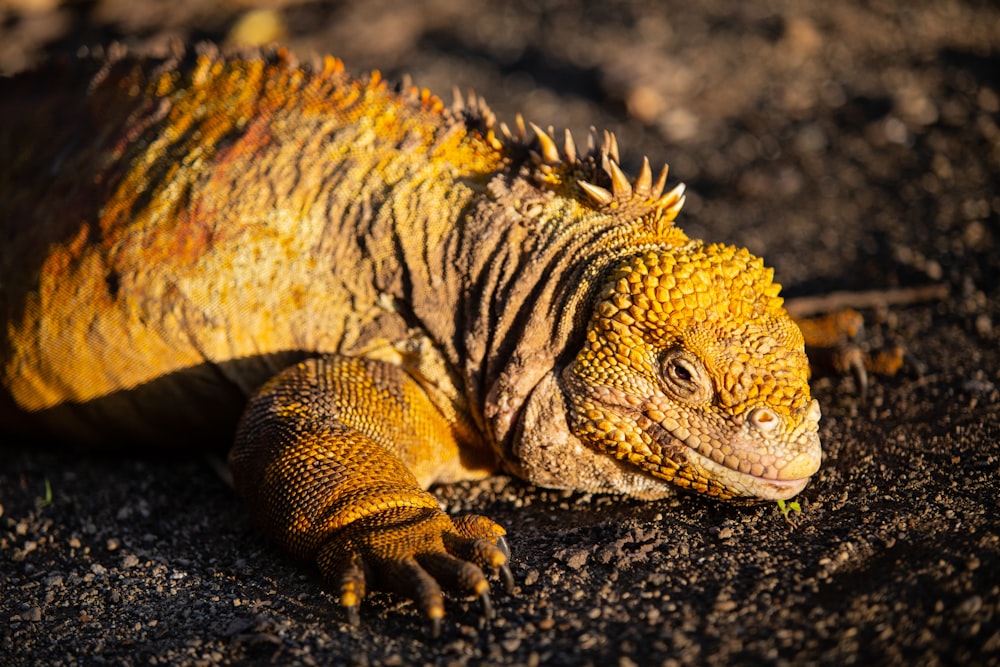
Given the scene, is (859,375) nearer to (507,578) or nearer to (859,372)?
(859,372)

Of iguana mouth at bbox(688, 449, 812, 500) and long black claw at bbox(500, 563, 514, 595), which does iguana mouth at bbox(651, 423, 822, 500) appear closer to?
iguana mouth at bbox(688, 449, 812, 500)

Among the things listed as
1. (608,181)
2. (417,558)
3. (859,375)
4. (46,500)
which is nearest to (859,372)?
(859,375)

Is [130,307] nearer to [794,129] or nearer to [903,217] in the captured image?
[903,217]

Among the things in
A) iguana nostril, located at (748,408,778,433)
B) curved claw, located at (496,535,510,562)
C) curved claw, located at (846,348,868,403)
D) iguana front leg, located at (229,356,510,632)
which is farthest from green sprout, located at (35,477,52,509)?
curved claw, located at (846,348,868,403)

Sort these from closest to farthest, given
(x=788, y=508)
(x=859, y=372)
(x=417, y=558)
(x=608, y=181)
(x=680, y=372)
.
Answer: (x=417, y=558) → (x=680, y=372) → (x=788, y=508) → (x=608, y=181) → (x=859, y=372)

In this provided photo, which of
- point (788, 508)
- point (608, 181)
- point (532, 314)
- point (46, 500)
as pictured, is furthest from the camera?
point (46, 500)

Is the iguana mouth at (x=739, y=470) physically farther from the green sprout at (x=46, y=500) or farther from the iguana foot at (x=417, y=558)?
the green sprout at (x=46, y=500)

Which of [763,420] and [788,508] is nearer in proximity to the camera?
[763,420]
